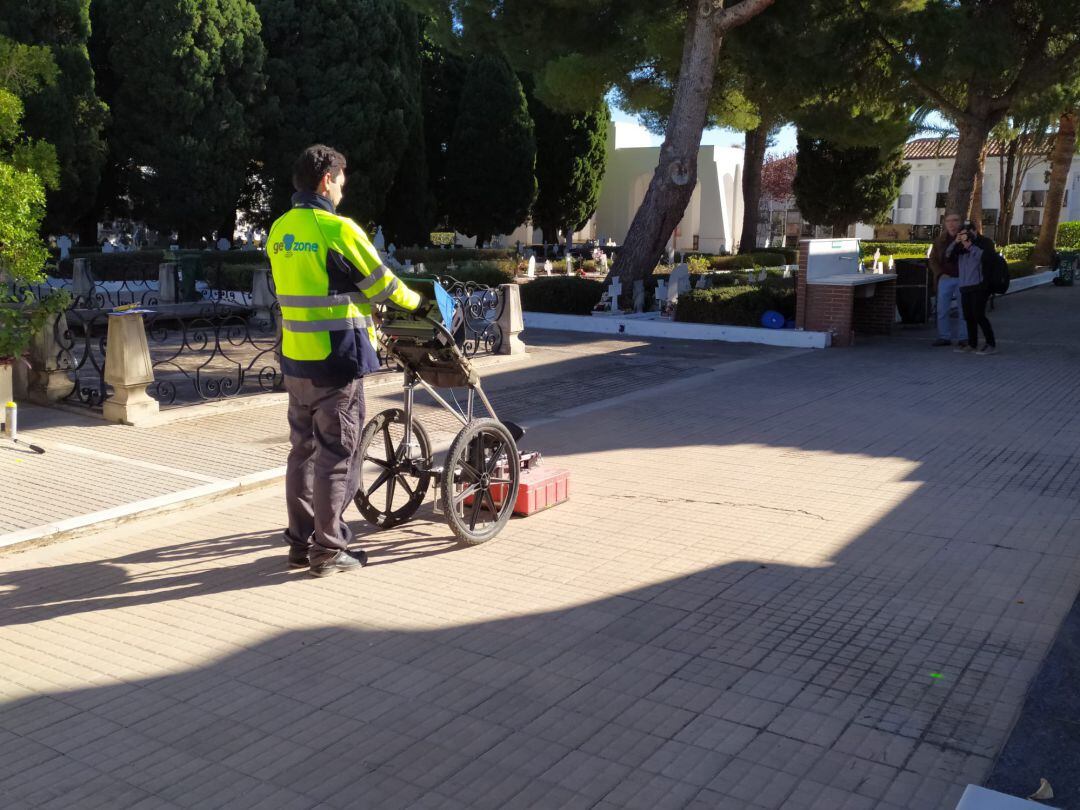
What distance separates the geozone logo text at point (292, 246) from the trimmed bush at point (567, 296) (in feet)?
41.7

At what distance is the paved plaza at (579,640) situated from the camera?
11.1 ft

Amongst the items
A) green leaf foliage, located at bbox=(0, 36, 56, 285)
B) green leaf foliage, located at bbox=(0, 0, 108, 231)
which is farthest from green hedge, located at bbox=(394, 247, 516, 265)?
green leaf foliage, located at bbox=(0, 36, 56, 285)

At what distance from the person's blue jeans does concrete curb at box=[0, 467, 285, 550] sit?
9704mm

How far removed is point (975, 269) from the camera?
1280 centimetres

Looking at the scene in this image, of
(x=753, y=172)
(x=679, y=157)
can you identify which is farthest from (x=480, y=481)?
(x=753, y=172)

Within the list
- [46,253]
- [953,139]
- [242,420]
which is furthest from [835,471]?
[953,139]

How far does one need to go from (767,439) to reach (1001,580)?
3469 millimetres

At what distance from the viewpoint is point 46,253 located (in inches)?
312

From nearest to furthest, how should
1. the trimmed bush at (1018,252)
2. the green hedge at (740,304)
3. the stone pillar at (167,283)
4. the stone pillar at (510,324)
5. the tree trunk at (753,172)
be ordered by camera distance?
the stone pillar at (510,324) → the green hedge at (740,304) → the stone pillar at (167,283) → the tree trunk at (753,172) → the trimmed bush at (1018,252)

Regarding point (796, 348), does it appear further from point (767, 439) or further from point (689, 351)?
point (767, 439)

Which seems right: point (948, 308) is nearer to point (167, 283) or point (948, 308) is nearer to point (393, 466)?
point (393, 466)

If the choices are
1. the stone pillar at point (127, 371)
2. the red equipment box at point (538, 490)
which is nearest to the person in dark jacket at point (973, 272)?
the red equipment box at point (538, 490)

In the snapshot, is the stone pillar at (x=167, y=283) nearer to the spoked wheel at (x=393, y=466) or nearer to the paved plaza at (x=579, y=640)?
the paved plaza at (x=579, y=640)

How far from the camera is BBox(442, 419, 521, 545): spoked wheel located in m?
5.48
